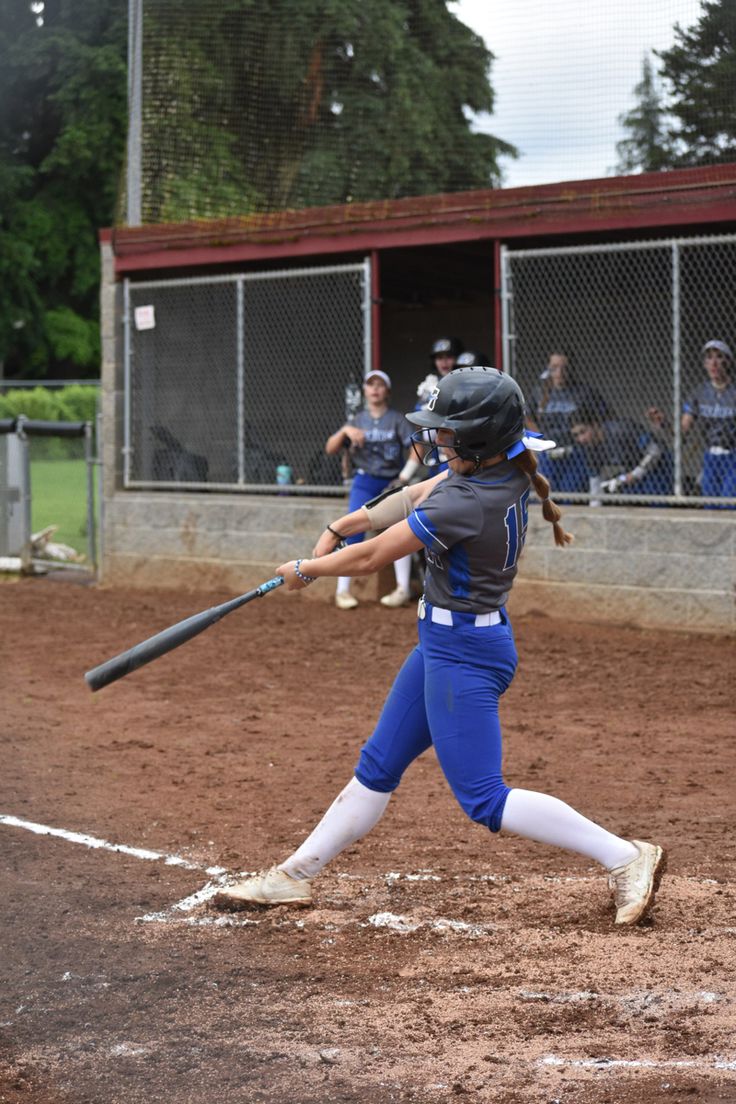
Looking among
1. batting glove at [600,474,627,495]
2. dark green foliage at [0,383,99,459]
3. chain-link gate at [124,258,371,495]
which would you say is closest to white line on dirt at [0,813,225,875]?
batting glove at [600,474,627,495]

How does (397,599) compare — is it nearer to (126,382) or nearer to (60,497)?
(126,382)

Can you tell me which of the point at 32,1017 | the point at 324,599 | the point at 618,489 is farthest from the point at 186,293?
the point at 32,1017

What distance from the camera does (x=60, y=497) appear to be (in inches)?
752

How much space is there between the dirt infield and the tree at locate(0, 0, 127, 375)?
86.5 ft

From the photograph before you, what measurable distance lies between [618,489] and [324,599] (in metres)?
3.08

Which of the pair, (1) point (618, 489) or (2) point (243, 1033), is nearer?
(2) point (243, 1033)

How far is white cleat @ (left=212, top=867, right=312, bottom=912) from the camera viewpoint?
182 inches

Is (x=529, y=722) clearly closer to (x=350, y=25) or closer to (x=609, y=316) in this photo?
(x=609, y=316)

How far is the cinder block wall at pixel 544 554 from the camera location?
34.0 ft

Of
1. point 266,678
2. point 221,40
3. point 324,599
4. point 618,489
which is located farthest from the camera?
point 221,40

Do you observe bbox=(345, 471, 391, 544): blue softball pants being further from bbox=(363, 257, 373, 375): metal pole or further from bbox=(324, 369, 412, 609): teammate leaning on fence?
bbox=(363, 257, 373, 375): metal pole

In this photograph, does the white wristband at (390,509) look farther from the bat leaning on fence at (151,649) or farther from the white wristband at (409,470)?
the white wristband at (409,470)

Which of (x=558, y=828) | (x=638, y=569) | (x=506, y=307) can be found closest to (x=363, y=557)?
(x=558, y=828)

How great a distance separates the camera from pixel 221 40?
20.2 m
